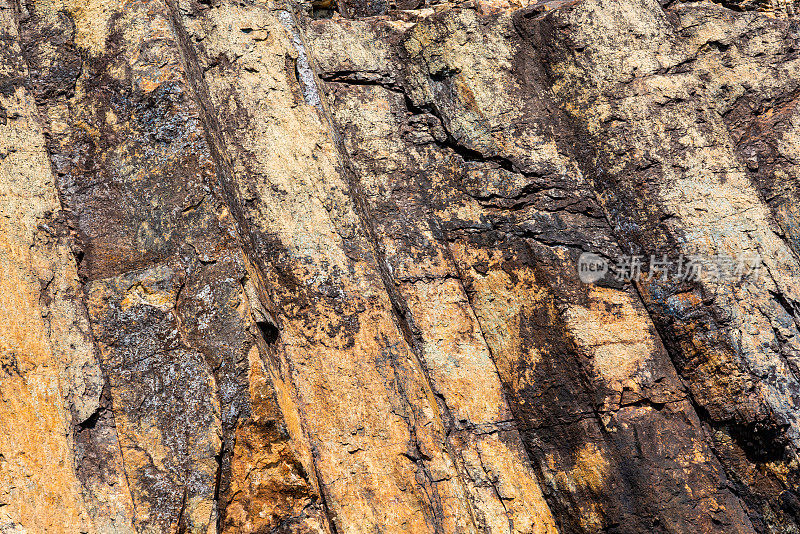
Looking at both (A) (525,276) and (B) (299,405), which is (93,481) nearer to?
(B) (299,405)

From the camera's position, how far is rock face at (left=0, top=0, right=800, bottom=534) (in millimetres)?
1941

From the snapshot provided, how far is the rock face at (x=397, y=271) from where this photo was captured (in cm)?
194

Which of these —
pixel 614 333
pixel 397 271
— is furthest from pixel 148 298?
pixel 614 333

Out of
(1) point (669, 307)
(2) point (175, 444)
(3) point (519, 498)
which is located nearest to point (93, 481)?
(2) point (175, 444)

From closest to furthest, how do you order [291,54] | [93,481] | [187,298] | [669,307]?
[93,481] < [187,298] < [669,307] < [291,54]

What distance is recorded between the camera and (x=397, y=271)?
95.5 inches

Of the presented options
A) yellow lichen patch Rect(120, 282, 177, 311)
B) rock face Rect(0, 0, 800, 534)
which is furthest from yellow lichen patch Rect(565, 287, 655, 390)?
yellow lichen patch Rect(120, 282, 177, 311)

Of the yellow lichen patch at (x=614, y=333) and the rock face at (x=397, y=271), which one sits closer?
the rock face at (x=397, y=271)

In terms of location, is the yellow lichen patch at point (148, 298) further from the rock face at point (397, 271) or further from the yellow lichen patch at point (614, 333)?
the yellow lichen patch at point (614, 333)

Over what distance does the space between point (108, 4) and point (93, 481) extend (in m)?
2.00

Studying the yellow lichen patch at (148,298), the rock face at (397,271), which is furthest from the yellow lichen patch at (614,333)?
the yellow lichen patch at (148,298)

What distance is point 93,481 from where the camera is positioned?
6.16ft

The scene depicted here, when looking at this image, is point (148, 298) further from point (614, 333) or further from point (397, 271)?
point (614, 333)

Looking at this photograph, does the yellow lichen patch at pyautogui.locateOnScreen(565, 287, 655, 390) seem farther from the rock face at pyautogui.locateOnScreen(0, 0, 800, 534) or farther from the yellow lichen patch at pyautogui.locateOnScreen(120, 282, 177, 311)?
the yellow lichen patch at pyautogui.locateOnScreen(120, 282, 177, 311)
